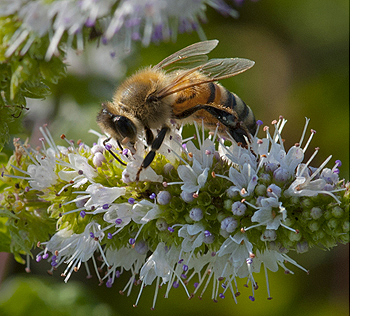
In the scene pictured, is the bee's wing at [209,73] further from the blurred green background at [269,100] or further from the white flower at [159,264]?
the blurred green background at [269,100]

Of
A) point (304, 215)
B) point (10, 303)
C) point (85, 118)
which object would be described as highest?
point (85, 118)

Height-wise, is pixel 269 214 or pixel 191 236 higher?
pixel 269 214

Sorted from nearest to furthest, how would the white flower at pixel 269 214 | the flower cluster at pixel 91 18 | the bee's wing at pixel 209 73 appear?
the flower cluster at pixel 91 18 → the white flower at pixel 269 214 → the bee's wing at pixel 209 73

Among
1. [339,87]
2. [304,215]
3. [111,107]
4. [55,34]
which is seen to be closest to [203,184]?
[304,215]

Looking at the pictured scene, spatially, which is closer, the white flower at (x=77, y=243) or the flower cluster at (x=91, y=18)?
the flower cluster at (x=91, y=18)

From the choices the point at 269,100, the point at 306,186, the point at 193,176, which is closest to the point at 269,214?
the point at 306,186

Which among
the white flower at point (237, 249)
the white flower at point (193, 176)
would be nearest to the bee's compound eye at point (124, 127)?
the white flower at point (193, 176)

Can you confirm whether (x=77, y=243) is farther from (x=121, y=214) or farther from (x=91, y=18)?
(x=91, y=18)
